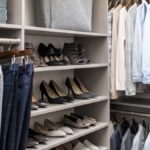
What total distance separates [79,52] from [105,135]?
0.73m

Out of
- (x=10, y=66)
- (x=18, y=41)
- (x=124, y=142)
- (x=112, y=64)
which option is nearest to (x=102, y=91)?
(x=112, y=64)

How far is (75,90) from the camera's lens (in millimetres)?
2318

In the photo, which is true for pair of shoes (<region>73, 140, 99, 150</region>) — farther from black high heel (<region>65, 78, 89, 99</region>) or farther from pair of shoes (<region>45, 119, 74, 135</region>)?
black high heel (<region>65, 78, 89, 99</region>)

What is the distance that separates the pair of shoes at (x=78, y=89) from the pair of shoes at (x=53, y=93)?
12 cm

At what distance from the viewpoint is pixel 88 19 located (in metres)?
2.18

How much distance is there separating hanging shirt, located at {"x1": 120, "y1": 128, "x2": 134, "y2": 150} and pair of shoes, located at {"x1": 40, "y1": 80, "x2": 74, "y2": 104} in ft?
2.04

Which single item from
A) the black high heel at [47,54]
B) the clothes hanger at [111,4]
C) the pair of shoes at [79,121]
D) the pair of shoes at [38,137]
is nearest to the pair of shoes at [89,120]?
the pair of shoes at [79,121]

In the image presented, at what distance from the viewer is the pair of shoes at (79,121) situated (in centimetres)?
223

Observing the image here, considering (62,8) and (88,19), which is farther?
(88,19)

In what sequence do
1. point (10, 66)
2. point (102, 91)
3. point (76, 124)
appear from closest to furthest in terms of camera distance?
point (10, 66) < point (76, 124) < point (102, 91)

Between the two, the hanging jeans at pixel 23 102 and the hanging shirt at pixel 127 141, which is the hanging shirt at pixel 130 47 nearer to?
the hanging shirt at pixel 127 141

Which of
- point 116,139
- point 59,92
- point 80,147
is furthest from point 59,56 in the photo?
point 116,139

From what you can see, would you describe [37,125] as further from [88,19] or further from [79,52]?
[88,19]

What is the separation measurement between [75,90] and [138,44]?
0.62m
